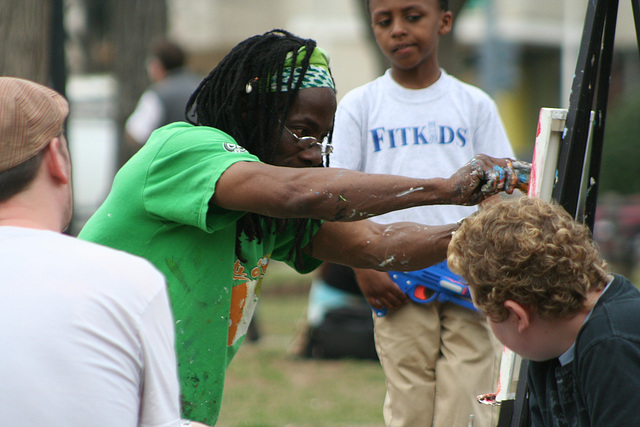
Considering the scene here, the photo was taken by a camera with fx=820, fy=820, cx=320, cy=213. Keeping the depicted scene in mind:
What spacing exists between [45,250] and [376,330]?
1.92 metres

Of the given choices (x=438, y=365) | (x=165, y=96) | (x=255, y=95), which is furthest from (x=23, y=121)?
(x=165, y=96)

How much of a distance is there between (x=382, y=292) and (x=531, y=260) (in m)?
1.31

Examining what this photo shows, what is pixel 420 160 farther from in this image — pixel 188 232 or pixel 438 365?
pixel 188 232

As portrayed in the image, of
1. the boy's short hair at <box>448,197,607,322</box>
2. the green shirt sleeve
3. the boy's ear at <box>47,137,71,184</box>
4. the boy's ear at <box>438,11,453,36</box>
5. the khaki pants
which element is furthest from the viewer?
the boy's ear at <box>438,11,453,36</box>

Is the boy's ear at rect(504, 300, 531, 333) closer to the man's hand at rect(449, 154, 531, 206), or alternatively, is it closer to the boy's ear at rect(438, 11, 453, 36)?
the man's hand at rect(449, 154, 531, 206)

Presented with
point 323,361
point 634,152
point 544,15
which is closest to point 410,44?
point 323,361

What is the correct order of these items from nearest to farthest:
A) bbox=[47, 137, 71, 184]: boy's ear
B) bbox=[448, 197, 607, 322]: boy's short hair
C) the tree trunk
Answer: bbox=[47, 137, 71, 184]: boy's ear, bbox=[448, 197, 607, 322]: boy's short hair, the tree trunk

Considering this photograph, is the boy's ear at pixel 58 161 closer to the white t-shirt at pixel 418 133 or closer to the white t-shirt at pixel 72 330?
the white t-shirt at pixel 72 330

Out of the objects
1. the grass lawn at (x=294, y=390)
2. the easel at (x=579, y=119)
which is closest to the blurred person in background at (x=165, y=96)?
→ the grass lawn at (x=294, y=390)

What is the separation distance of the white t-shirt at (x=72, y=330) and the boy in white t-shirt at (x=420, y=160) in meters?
1.62

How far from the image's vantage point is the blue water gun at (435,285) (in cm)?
295

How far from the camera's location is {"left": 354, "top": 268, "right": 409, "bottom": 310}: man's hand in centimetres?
303

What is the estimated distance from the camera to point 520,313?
1812 millimetres

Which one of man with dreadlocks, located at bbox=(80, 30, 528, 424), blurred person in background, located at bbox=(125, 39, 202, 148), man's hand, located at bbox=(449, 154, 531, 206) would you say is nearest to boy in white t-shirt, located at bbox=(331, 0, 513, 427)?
man with dreadlocks, located at bbox=(80, 30, 528, 424)
